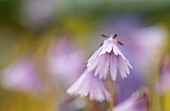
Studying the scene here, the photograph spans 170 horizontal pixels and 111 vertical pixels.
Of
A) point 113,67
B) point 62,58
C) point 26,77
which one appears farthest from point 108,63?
point 62,58

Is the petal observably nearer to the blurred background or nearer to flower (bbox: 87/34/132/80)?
flower (bbox: 87/34/132/80)

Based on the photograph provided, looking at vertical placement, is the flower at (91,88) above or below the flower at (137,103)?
below

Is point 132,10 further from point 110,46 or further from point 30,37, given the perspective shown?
point 110,46

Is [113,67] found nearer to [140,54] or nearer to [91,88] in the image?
[91,88]

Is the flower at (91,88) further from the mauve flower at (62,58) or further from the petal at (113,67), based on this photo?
the mauve flower at (62,58)

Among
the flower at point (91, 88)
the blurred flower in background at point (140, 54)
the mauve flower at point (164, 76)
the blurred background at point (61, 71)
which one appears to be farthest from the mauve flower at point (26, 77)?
the flower at point (91, 88)

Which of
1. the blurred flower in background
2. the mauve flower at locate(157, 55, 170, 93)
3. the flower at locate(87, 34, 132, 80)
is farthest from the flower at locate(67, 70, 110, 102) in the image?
the blurred flower in background

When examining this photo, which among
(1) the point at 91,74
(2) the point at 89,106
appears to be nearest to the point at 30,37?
(2) the point at 89,106
